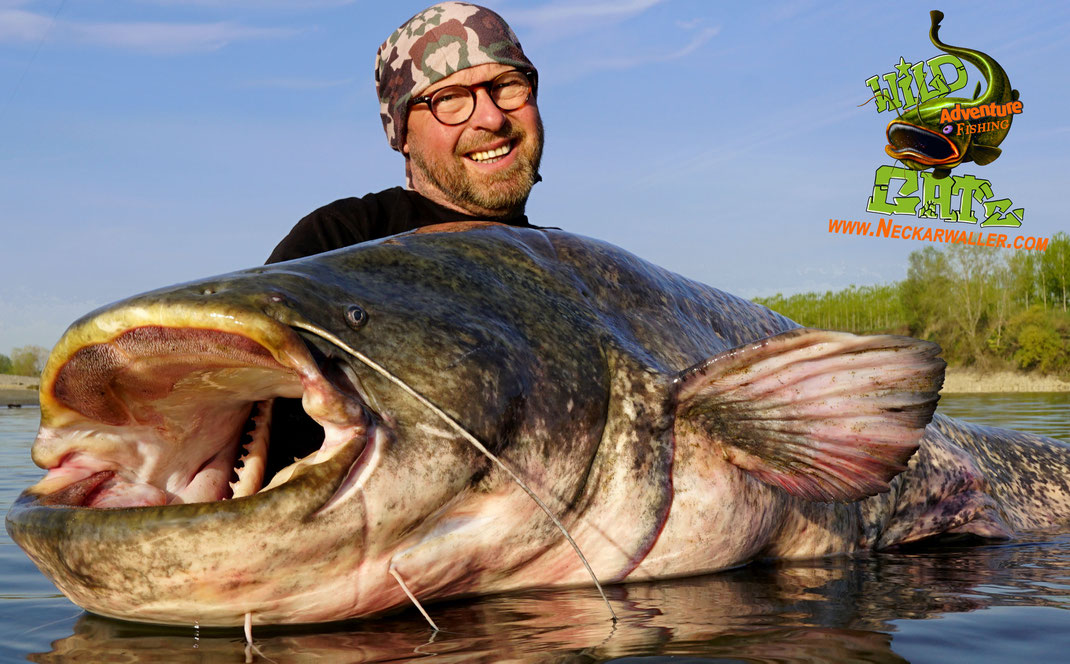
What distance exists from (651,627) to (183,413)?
1.11 m

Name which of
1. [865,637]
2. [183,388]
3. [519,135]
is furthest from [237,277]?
[519,135]

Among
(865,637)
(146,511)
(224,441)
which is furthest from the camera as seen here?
(224,441)

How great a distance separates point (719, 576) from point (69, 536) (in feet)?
5.52

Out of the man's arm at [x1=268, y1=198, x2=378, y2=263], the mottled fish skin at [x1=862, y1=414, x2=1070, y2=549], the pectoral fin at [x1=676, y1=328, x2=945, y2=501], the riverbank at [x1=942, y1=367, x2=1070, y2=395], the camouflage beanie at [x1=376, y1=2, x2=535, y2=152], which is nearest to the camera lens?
the pectoral fin at [x1=676, y1=328, x2=945, y2=501]

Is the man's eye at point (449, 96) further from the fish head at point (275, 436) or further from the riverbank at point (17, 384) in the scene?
the riverbank at point (17, 384)

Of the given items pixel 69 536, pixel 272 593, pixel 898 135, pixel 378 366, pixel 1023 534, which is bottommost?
pixel 1023 534

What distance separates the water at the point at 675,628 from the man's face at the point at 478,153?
7.46 feet

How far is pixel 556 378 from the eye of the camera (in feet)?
7.37

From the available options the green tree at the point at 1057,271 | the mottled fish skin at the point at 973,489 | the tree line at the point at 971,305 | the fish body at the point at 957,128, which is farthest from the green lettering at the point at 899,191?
the green tree at the point at 1057,271

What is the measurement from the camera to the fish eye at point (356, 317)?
1963mm

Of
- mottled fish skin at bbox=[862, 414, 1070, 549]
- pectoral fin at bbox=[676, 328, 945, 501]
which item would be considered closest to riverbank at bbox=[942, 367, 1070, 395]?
mottled fish skin at bbox=[862, 414, 1070, 549]

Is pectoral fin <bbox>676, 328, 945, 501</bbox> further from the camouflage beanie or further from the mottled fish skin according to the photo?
the camouflage beanie

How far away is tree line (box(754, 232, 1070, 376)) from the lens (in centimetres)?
4878

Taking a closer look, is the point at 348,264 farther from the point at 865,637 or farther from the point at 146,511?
the point at 865,637
